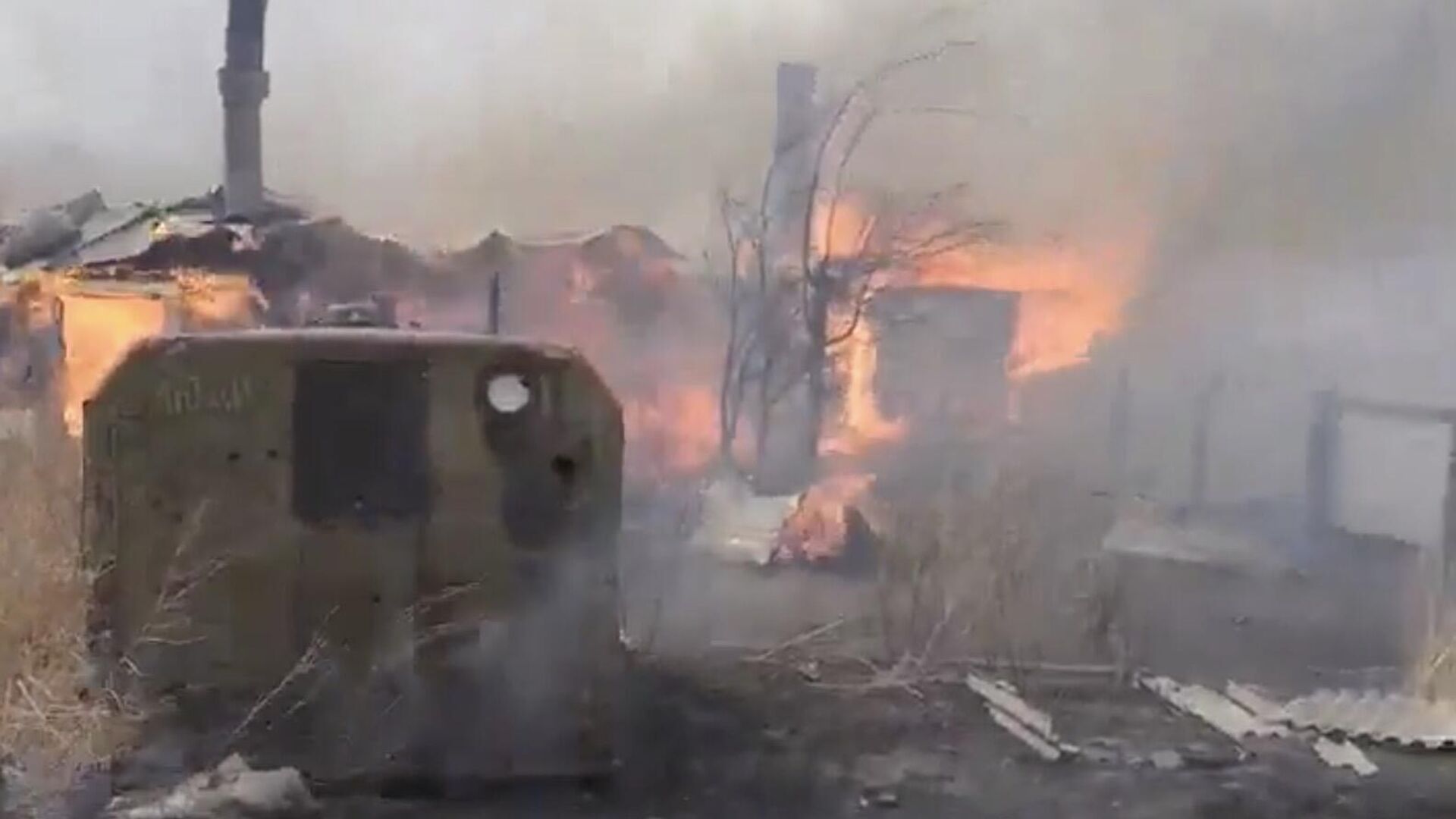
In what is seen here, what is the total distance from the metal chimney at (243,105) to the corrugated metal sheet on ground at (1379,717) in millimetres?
9638

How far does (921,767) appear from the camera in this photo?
5.50 meters

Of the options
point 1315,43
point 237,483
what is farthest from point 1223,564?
point 237,483

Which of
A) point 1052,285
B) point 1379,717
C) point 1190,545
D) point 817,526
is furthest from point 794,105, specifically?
point 1379,717

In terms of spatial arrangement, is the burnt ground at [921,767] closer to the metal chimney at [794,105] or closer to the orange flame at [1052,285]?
the orange flame at [1052,285]

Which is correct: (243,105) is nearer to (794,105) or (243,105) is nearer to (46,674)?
(794,105)

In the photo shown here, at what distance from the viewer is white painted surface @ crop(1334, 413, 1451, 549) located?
35.2ft

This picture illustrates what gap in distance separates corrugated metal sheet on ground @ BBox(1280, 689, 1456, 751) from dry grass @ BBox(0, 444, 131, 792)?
13.2 ft

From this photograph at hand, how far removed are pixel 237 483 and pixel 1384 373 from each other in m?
8.86

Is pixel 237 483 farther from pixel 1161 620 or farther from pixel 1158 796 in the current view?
pixel 1161 620

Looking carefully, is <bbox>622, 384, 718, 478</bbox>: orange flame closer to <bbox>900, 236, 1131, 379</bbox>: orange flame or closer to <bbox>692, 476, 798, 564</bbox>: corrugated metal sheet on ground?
<bbox>692, 476, 798, 564</bbox>: corrugated metal sheet on ground

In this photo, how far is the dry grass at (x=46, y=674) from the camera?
4301mm

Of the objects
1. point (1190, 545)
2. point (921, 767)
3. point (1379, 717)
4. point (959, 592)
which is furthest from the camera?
point (1190, 545)

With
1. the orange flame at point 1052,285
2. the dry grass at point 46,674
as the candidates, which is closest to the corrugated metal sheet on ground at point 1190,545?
the orange flame at point 1052,285

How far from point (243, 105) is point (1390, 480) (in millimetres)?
8839
